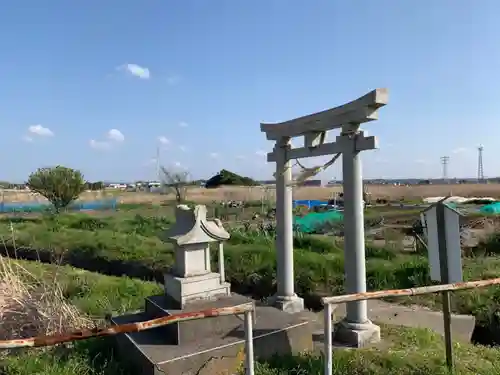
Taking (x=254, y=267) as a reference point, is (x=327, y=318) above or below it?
above

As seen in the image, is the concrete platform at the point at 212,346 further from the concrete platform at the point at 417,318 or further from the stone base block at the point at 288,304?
the concrete platform at the point at 417,318

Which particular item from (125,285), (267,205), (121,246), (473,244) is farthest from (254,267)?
(267,205)

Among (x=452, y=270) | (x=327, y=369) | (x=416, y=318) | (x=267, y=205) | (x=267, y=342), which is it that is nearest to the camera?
(x=327, y=369)

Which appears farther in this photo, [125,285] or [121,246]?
[121,246]

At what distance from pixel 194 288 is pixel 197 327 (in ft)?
1.93

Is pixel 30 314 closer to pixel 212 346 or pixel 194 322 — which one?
pixel 194 322

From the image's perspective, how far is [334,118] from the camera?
5766 mm

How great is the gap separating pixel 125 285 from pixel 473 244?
30.8ft

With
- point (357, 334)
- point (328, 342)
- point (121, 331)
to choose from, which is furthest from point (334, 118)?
point (121, 331)

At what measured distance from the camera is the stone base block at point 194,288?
204 inches

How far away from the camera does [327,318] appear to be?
3.72 metres

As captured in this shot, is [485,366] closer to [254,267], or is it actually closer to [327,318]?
[327,318]

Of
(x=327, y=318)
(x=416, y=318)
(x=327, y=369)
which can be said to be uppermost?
(x=327, y=318)

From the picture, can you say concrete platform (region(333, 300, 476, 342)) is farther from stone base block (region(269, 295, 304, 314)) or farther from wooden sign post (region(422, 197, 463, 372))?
wooden sign post (region(422, 197, 463, 372))
